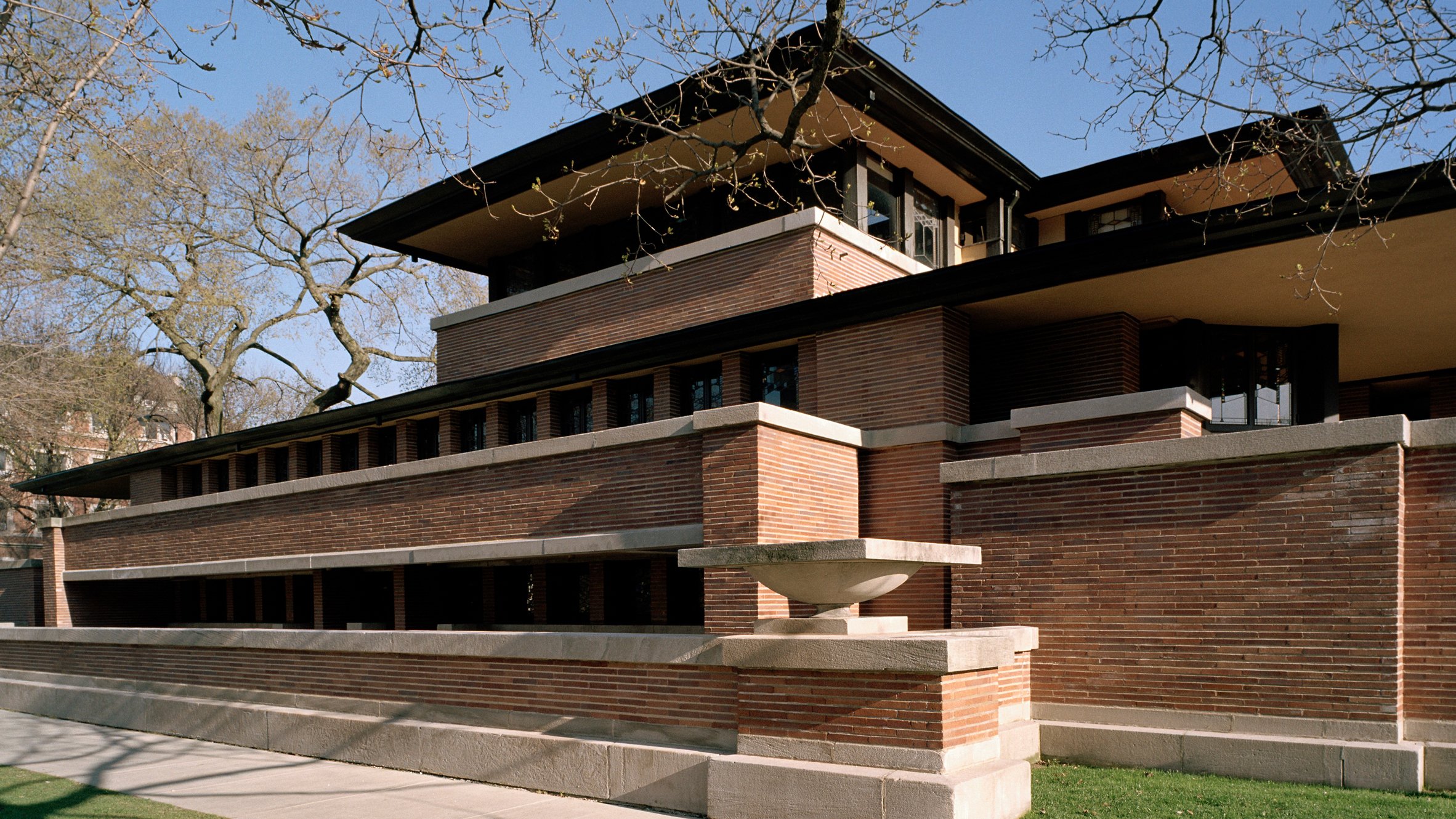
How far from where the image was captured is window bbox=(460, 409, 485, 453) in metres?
20.6

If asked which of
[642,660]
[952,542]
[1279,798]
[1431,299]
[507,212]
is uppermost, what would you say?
[507,212]

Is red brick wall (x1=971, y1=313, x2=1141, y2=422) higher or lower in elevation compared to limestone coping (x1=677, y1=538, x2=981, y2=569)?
higher

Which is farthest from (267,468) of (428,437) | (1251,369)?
(1251,369)

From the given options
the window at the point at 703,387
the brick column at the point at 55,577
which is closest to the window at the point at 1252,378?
the window at the point at 703,387

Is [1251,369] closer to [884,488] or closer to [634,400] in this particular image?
[884,488]

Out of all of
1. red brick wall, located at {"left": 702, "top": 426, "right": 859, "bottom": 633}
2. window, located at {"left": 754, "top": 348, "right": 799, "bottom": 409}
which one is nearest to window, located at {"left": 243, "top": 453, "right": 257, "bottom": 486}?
window, located at {"left": 754, "top": 348, "right": 799, "bottom": 409}

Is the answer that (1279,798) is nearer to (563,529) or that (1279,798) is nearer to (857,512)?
(857,512)

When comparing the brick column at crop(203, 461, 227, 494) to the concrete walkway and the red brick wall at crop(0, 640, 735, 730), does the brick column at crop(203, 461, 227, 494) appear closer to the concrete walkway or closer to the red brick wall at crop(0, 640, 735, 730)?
the red brick wall at crop(0, 640, 735, 730)

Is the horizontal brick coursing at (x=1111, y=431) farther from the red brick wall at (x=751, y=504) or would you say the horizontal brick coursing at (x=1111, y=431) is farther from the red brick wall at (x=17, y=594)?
the red brick wall at (x=17, y=594)

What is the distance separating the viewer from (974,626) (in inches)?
480

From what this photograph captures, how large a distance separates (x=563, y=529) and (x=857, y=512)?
173 inches

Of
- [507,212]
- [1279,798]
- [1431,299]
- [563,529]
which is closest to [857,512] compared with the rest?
[563,529]

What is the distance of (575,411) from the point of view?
19156 millimetres

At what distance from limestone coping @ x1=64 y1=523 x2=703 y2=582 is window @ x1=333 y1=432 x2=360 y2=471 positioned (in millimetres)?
2562
